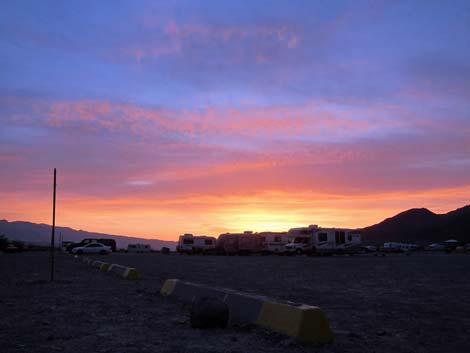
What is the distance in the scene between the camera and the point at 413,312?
10.5 metres

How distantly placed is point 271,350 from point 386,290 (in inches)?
377

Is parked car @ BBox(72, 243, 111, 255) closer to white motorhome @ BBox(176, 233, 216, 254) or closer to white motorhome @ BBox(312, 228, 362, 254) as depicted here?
white motorhome @ BBox(176, 233, 216, 254)

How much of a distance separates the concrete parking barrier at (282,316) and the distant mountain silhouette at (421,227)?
150m

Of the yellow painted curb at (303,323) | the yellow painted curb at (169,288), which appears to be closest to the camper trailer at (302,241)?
the yellow painted curb at (169,288)

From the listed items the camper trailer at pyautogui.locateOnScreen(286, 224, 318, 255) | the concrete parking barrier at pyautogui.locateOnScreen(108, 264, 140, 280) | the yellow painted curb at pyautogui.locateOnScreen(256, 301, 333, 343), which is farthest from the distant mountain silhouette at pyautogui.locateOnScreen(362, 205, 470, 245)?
the yellow painted curb at pyautogui.locateOnScreen(256, 301, 333, 343)

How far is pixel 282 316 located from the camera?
752cm

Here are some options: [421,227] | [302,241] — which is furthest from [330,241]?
[421,227]

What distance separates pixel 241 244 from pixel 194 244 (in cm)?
764

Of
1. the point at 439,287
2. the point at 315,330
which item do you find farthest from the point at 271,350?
the point at 439,287

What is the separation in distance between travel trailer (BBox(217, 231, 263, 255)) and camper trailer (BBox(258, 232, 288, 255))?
0.98 meters

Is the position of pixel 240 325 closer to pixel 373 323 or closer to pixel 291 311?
pixel 291 311

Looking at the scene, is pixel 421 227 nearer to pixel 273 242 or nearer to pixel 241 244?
pixel 241 244

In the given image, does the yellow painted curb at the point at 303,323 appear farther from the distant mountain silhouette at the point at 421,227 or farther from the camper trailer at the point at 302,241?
the distant mountain silhouette at the point at 421,227

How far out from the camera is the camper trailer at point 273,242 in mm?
60469
